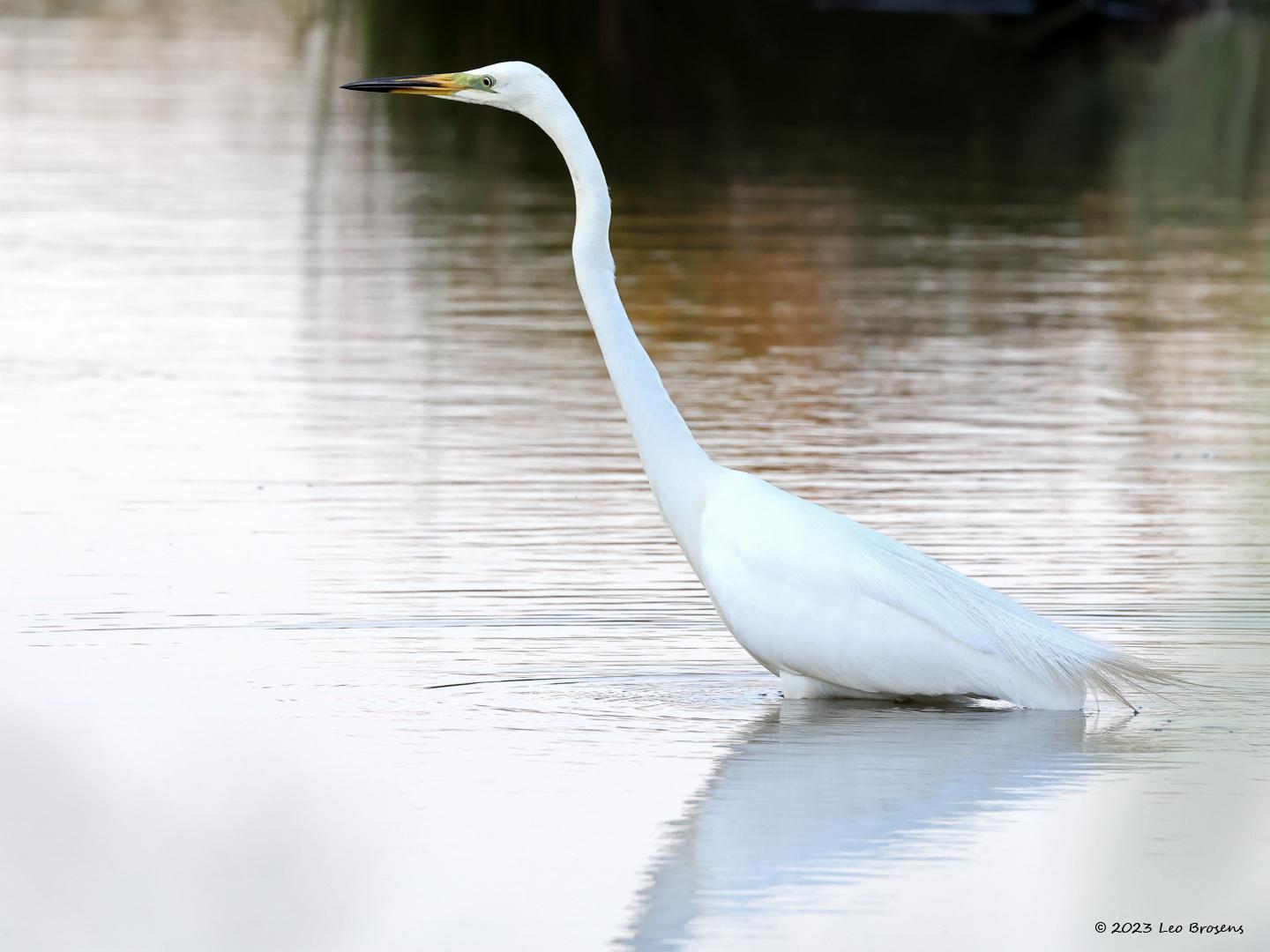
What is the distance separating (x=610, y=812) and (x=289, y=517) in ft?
10.2

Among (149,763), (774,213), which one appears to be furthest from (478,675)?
(774,213)

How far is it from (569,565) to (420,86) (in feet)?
5.82

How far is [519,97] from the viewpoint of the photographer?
6555 mm

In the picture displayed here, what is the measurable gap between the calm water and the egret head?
4.87 feet

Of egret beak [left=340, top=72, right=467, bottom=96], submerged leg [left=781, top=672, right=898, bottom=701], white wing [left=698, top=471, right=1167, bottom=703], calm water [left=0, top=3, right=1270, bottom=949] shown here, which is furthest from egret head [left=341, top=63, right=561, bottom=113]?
submerged leg [left=781, top=672, right=898, bottom=701]

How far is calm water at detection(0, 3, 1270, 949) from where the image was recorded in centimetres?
498

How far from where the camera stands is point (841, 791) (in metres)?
5.58

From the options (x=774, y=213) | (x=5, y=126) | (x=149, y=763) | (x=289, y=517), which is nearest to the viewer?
(x=149, y=763)

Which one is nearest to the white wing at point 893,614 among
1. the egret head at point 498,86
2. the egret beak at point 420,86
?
the egret head at point 498,86

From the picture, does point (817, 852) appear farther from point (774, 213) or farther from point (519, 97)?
point (774, 213)

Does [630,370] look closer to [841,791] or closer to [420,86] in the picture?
[420,86]

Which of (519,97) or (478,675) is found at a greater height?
(519,97)

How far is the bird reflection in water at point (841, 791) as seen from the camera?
4.91m

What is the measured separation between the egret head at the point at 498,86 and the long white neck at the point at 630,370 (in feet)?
0.20
